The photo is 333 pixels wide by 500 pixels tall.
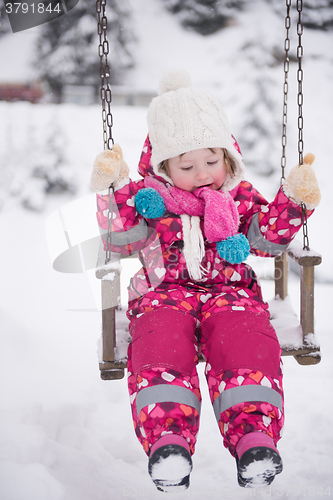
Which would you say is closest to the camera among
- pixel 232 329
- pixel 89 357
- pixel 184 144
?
pixel 232 329

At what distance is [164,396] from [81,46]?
426 centimetres

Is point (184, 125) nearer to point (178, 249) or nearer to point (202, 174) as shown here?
point (202, 174)

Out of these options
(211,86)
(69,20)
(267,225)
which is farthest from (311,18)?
(267,225)

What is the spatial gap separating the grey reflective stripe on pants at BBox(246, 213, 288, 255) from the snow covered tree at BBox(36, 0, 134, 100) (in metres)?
3.61

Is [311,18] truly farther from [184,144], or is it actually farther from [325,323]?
[184,144]

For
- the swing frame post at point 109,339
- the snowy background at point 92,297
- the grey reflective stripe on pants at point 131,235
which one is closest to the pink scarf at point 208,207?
the grey reflective stripe on pants at point 131,235

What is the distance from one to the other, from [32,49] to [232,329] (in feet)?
14.6

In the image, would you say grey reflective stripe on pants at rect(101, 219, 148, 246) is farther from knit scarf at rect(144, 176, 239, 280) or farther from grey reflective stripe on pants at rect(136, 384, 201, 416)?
grey reflective stripe on pants at rect(136, 384, 201, 416)

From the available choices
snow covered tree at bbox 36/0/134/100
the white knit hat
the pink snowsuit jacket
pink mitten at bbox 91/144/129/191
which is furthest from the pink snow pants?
snow covered tree at bbox 36/0/134/100

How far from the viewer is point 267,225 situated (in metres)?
1.52

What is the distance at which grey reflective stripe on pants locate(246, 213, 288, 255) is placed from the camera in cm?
153

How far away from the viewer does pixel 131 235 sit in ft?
5.10

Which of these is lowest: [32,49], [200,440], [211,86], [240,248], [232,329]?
[200,440]

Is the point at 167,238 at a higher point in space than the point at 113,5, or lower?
lower
